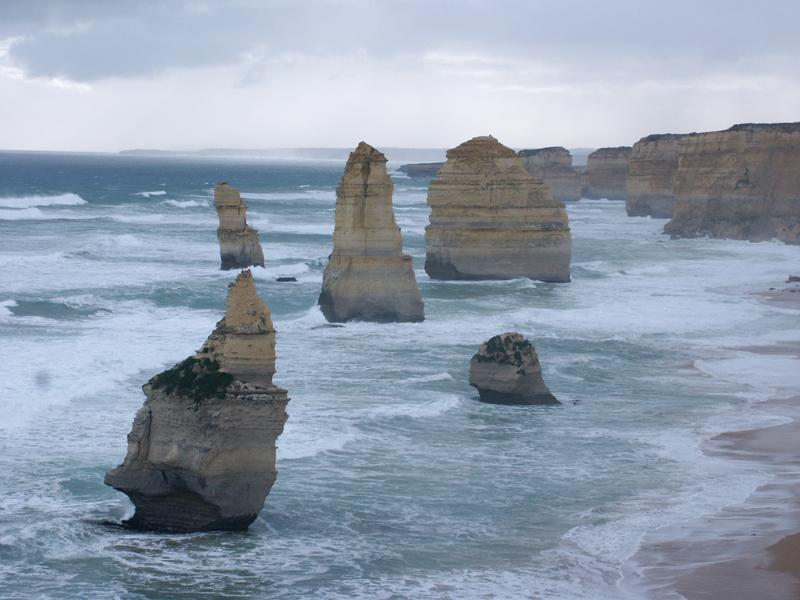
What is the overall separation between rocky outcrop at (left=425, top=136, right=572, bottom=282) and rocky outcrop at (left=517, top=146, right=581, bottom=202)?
208 feet

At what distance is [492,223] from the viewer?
159ft

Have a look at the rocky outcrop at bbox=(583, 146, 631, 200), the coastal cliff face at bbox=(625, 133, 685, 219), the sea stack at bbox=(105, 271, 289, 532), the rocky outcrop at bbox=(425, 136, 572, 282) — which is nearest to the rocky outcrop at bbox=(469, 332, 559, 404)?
the sea stack at bbox=(105, 271, 289, 532)

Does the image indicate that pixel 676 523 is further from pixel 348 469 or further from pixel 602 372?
pixel 602 372

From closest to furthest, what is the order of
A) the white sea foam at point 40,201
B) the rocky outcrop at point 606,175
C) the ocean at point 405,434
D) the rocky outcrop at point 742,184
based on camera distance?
the ocean at point 405,434 → the rocky outcrop at point 742,184 → the white sea foam at point 40,201 → the rocky outcrop at point 606,175

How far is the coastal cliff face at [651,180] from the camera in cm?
9588

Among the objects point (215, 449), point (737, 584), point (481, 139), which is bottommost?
point (737, 584)

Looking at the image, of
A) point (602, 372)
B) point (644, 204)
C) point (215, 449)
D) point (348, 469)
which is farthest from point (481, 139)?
point (644, 204)

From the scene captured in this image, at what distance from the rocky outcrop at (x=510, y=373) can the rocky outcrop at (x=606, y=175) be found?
98.7 m

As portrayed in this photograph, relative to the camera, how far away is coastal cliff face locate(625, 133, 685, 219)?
95875 millimetres

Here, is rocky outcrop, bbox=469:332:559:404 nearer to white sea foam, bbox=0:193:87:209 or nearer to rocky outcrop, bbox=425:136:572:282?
rocky outcrop, bbox=425:136:572:282

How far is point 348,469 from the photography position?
70.6 ft

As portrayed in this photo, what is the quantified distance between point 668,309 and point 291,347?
15.0m

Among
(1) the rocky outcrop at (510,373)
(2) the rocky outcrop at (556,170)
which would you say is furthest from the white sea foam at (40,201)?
(1) the rocky outcrop at (510,373)

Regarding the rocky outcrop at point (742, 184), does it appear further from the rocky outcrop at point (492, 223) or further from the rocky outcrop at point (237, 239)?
the rocky outcrop at point (237, 239)
